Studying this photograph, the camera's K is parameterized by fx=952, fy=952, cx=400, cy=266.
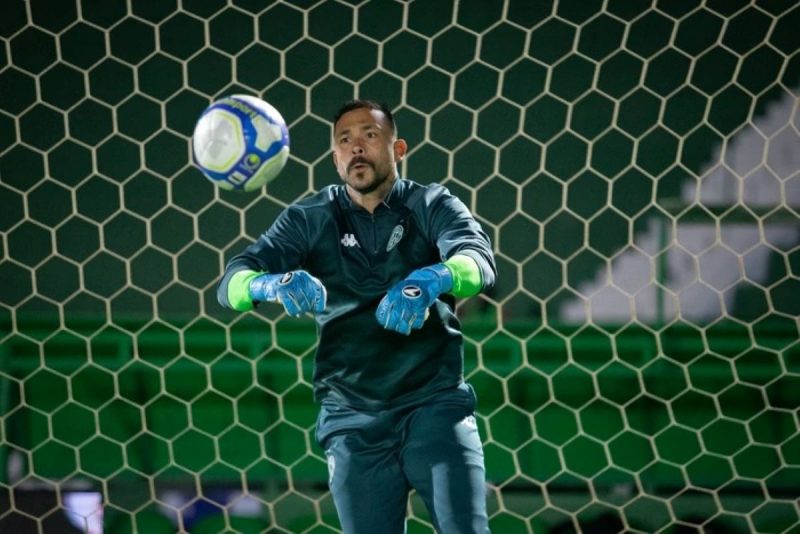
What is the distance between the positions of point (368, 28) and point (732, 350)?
2468 millimetres

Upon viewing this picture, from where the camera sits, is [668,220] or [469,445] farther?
[668,220]

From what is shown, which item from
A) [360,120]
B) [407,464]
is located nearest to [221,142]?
[360,120]

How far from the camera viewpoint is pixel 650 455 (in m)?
4.18

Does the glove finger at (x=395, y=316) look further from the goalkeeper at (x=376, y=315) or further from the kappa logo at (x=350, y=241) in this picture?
the kappa logo at (x=350, y=241)

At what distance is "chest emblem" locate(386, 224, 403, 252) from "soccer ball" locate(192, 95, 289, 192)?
1.19 ft

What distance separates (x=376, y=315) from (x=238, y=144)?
1.89ft

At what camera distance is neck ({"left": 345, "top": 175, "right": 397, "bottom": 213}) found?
82.6 inches

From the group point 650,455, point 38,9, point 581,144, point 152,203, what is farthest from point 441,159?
point 38,9

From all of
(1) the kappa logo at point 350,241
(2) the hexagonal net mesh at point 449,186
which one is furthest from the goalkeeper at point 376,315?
(2) the hexagonal net mesh at point 449,186

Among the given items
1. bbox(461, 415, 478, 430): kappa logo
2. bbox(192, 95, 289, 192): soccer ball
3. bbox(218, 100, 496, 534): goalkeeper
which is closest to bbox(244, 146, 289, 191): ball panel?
bbox(192, 95, 289, 192): soccer ball

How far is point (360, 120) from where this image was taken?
82.2 inches

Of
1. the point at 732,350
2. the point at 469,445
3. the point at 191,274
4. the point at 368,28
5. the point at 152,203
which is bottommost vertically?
the point at 191,274

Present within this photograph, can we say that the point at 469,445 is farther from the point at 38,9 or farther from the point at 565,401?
the point at 38,9

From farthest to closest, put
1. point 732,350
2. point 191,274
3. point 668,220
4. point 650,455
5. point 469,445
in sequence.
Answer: point 191,274, point 668,220, point 732,350, point 650,455, point 469,445
